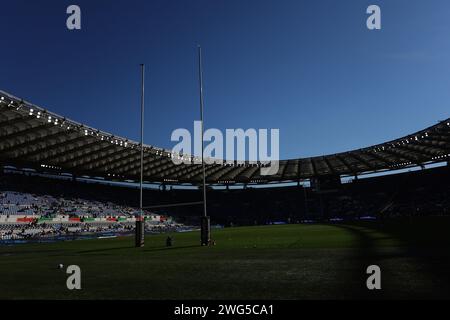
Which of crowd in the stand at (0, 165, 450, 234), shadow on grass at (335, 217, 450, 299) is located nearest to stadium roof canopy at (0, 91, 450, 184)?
crowd in the stand at (0, 165, 450, 234)

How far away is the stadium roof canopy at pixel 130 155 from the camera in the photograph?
42.0 m

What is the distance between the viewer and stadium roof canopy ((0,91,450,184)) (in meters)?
42.0

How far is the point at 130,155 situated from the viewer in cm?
6181

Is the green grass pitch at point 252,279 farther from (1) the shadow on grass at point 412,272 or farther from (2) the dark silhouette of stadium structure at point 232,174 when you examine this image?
(2) the dark silhouette of stadium structure at point 232,174

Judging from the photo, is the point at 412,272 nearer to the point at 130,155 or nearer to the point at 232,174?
the point at 130,155

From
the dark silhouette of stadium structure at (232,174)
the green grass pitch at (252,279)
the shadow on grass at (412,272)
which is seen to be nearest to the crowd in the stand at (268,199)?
the dark silhouette of stadium structure at (232,174)

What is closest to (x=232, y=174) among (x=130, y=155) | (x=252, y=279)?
(x=130, y=155)

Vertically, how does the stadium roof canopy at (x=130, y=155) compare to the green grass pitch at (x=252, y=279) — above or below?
above

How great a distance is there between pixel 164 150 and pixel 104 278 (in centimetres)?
4982

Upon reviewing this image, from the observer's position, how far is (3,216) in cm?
5012

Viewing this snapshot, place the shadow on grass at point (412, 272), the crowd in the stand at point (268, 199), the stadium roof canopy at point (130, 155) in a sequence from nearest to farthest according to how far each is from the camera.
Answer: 1. the shadow on grass at point (412, 272)
2. the stadium roof canopy at point (130, 155)
3. the crowd in the stand at point (268, 199)

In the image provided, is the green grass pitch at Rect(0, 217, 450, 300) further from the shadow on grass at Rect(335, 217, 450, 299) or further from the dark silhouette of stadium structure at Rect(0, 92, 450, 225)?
the dark silhouette of stadium structure at Rect(0, 92, 450, 225)
